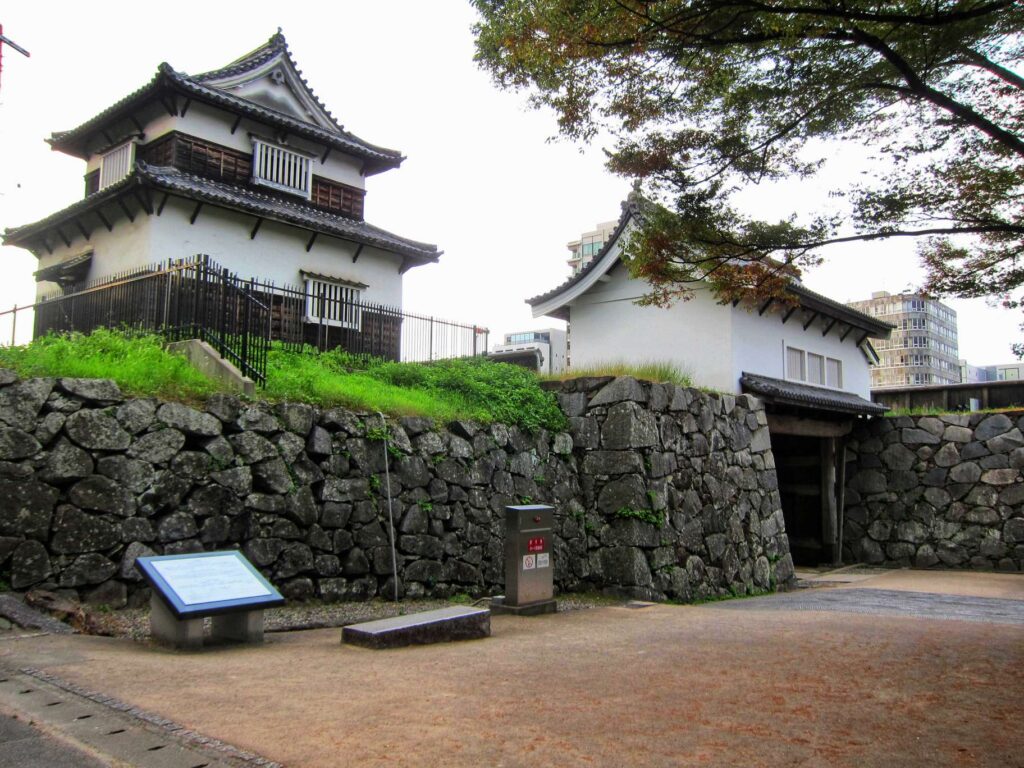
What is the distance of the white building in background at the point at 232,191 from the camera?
57.0 ft

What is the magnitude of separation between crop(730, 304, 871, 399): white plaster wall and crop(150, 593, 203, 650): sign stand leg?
44.4 ft

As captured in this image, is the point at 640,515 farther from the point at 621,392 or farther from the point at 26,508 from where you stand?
the point at 26,508

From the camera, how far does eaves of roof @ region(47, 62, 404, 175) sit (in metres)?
17.8

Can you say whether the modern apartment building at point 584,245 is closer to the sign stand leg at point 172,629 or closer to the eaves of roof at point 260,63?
the eaves of roof at point 260,63

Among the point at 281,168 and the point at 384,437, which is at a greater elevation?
the point at 281,168

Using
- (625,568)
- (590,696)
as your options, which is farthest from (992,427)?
(590,696)

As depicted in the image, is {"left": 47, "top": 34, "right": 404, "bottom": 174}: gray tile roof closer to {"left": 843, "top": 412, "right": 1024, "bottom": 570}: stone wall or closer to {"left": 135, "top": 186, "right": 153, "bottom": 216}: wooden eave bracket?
{"left": 135, "top": 186, "right": 153, "bottom": 216}: wooden eave bracket

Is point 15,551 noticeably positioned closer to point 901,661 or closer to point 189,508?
point 189,508

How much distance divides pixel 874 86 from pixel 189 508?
808 centimetres

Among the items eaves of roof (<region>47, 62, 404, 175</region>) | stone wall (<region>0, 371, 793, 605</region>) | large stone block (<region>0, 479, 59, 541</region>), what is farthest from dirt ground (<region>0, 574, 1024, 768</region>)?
eaves of roof (<region>47, 62, 404, 175</region>)

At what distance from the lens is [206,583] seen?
6.73 meters

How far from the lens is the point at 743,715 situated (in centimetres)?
488

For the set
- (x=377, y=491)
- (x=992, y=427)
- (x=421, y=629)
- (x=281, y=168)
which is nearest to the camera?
(x=421, y=629)

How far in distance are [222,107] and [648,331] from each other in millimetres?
11916
